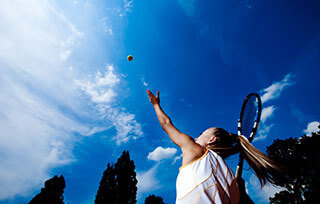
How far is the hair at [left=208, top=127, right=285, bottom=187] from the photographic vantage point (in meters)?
2.28

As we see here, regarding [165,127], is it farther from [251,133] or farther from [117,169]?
[117,169]

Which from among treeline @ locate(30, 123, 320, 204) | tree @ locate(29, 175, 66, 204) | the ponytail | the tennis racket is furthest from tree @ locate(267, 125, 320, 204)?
tree @ locate(29, 175, 66, 204)

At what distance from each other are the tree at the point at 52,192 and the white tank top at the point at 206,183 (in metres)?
36.4

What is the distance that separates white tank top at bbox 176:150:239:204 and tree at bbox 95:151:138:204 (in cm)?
3067

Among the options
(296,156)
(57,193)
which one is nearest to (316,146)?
(296,156)

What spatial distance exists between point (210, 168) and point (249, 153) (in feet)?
3.85

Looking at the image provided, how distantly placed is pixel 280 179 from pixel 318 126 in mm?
34945

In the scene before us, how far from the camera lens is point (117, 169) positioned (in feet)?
98.1

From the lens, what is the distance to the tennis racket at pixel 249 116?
16.4 ft

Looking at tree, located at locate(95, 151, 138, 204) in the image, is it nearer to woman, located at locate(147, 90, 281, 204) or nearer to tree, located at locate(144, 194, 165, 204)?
tree, located at locate(144, 194, 165, 204)

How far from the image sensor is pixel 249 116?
17.1 ft

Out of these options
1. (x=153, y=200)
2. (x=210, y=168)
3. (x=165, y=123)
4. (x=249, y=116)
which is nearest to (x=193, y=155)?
(x=210, y=168)

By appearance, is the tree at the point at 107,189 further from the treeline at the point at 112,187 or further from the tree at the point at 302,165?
the tree at the point at 302,165

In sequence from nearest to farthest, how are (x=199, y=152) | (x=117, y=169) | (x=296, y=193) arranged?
(x=199, y=152) < (x=296, y=193) < (x=117, y=169)
